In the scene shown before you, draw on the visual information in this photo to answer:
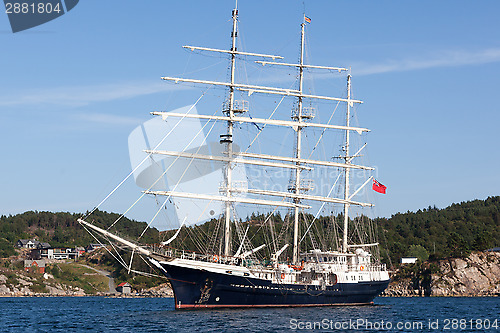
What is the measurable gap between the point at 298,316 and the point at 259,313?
4.17 metres

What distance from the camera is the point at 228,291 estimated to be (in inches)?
2721

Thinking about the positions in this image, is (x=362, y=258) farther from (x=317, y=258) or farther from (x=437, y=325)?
(x=437, y=325)

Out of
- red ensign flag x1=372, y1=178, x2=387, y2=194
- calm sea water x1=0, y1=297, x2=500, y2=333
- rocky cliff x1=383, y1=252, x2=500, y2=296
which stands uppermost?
red ensign flag x1=372, y1=178, x2=387, y2=194

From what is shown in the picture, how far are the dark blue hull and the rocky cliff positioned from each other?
274 feet

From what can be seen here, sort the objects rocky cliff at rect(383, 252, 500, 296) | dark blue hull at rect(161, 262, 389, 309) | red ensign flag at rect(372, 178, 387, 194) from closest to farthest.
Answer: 1. dark blue hull at rect(161, 262, 389, 309)
2. red ensign flag at rect(372, 178, 387, 194)
3. rocky cliff at rect(383, 252, 500, 296)

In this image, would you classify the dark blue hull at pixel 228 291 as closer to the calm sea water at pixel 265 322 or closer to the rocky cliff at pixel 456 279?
the calm sea water at pixel 265 322

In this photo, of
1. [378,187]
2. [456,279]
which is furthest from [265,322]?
[456,279]

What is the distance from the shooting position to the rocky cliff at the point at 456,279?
15225 cm

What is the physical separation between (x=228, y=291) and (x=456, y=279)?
327ft

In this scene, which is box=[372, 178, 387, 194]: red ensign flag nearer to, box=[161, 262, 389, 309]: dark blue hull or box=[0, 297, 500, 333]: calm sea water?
box=[161, 262, 389, 309]: dark blue hull

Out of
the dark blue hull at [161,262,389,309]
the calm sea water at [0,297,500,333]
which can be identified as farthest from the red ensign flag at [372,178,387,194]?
the calm sea water at [0,297,500,333]

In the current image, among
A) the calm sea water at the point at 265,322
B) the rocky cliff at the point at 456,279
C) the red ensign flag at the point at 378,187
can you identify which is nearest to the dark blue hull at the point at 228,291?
the calm sea water at the point at 265,322

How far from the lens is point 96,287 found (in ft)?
Result: 600

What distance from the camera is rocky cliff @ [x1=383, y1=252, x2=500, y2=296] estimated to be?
5994 inches
